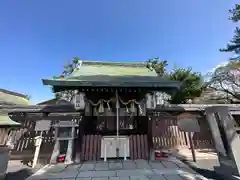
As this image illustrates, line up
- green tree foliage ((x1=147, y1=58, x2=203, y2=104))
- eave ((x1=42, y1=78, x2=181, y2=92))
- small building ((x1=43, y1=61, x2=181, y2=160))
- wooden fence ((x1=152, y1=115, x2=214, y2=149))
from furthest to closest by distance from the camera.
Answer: green tree foliage ((x1=147, y1=58, x2=203, y2=104))
wooden fence ((x1=152, y1=115, x2=214, y2=149))
small building ((x1=43, y1=61, x2=181, y2=160))
eave ((x1=42, y1=78, x2=181, y2=92))

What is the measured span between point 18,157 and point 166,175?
5.85 meters

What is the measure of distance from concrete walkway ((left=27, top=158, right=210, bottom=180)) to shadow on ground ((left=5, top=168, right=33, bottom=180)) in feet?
1.69

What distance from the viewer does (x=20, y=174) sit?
4336mm

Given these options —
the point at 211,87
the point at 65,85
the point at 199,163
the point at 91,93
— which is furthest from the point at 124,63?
the point at 211,87

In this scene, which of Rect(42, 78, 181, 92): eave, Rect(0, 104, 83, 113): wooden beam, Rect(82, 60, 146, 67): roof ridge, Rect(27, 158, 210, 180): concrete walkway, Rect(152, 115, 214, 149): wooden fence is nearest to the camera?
Rect(27, 158, 210, 180): concrete walkway

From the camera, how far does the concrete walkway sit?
3596mm

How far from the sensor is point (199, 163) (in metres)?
5.04

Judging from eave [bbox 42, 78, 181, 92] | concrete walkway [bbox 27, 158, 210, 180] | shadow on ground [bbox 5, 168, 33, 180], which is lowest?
shadow on ground [bbox 5, 168, 33, 180]

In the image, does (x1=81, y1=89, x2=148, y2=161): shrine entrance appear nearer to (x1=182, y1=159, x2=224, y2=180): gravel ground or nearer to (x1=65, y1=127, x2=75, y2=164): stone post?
(x1=65, y1=127, x2=75, y2=164): stone post

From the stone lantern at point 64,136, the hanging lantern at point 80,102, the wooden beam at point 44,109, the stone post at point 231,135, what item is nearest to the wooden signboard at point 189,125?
the stone post at point 231,135

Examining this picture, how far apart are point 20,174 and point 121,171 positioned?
121 inches

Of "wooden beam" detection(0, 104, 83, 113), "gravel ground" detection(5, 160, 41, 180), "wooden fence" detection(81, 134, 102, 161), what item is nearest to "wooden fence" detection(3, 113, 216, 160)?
"wooden beam" detection(0, 104, 83, 113)

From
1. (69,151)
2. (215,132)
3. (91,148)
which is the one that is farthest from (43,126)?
(215,132)

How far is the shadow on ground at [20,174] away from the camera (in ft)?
13.3
